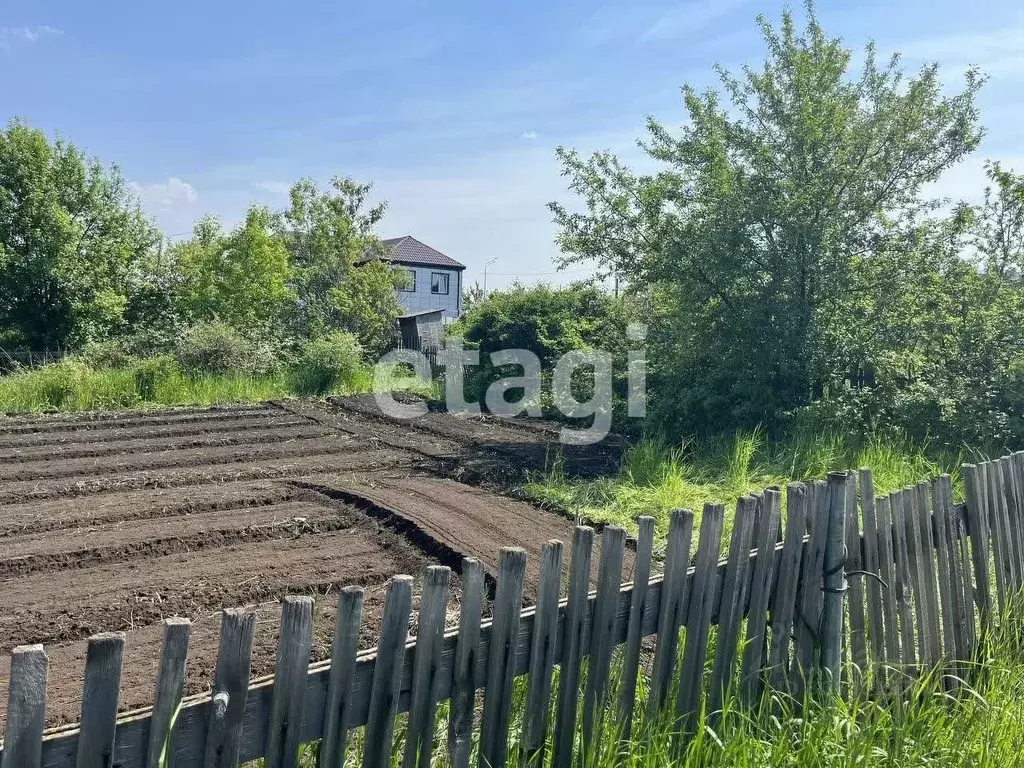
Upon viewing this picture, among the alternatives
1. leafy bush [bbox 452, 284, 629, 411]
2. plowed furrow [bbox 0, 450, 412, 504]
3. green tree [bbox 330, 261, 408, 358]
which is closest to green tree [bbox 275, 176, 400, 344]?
green tree [bbox 330, 261, 408, 358]

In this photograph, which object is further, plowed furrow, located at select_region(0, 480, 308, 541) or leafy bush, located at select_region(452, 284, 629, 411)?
leafy bush, located at select_region(452, 284, 629, 411)

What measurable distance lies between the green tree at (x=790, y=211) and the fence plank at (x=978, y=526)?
17.3 feet

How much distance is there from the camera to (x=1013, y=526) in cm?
388

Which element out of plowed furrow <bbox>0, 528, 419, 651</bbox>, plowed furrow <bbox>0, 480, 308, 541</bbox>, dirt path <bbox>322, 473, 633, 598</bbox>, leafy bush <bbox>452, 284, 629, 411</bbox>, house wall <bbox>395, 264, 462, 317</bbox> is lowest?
plowed furrow <bbox>0, 528, 419, 651</bbox>

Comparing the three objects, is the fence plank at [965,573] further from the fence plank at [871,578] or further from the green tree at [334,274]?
the green tree at [334,274]

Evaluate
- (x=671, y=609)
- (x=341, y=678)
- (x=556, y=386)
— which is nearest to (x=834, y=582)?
(x=671, y=609)

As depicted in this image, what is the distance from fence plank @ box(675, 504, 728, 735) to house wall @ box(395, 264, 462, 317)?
3631 cm

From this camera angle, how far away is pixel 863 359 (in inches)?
340

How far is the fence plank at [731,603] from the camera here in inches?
104

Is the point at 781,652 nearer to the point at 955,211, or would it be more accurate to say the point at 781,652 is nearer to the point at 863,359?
the point at 863,359

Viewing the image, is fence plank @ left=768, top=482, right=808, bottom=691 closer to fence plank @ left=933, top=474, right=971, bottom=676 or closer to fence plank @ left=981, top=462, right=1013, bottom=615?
fence plank @ left=933, top=474, right=971, bottom=676

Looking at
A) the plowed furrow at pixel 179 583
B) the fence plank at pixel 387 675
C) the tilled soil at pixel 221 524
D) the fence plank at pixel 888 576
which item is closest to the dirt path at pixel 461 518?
the tilled soil at pixel 221 524

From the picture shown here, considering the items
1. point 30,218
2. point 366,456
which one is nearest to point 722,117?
point 366,456

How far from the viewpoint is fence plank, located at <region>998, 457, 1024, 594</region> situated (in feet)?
12.5
